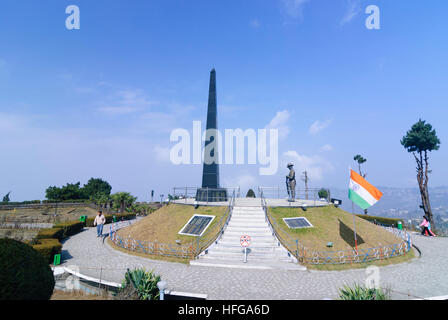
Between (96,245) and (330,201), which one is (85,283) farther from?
(330,201)

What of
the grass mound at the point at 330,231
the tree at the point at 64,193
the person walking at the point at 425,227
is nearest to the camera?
the grass mound at the point at 330,231

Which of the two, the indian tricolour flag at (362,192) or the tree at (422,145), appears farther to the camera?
the tree at (422,145)

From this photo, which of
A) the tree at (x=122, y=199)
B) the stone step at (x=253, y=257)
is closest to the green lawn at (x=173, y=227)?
the stone step at (x=253, y=257)

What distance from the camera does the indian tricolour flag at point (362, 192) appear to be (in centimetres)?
1630

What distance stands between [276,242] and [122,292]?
11.6 metres

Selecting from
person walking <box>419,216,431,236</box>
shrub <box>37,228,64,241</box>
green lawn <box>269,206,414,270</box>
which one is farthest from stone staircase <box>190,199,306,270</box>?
person walking <box>419,216,431,236</box>

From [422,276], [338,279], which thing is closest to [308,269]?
[338,279]

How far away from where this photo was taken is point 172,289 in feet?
37.8

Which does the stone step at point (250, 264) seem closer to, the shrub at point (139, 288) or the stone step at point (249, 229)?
the stone step at point (249, 229)

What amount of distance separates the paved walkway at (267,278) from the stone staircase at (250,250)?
74cm

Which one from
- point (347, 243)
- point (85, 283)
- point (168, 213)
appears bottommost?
point (85, 283)

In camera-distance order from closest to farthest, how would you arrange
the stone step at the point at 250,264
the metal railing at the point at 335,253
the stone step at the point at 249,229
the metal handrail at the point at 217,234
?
the stone step at the point at 250,264 < the metal railing at the point at 335,253 < the metal handrail at the point at 217,234 < the stone step at the point at 249,229

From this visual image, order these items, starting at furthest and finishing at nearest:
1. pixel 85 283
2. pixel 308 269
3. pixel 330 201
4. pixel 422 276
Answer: pixel 330 201 < pixel 308 269 < pixel 422 276 < pixel 85 283
